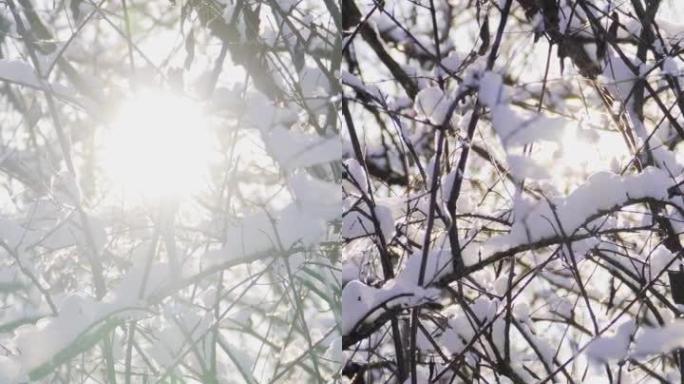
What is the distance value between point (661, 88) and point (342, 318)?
0.54m

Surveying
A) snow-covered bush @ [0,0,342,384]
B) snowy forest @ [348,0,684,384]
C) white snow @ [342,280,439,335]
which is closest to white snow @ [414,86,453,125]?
snowy forest @ [348,0,684,384]

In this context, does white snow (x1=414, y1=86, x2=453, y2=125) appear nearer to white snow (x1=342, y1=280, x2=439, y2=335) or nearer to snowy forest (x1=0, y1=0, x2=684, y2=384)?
snowy forest (x1=0, y1=0, x2=684, y2=384)

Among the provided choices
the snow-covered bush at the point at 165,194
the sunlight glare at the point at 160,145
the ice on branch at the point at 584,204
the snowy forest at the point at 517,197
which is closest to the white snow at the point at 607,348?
the snowy forest at the point at 517,197

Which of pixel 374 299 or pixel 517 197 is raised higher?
pixel 517 197

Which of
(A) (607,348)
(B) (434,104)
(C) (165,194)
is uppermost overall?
(B) (434,104)

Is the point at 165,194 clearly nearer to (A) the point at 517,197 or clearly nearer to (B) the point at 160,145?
(B) the point at 160,145

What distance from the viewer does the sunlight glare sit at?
3.17 ft

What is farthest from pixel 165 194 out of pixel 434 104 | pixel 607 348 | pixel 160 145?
pixel 607 348

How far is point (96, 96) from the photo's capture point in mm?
1012

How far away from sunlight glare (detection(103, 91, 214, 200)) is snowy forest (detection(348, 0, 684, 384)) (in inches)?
7.7

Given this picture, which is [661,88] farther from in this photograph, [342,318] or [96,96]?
[96,96]

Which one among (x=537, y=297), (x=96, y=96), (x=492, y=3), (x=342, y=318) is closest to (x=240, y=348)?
(x=342, y=318)

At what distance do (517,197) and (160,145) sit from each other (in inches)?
16.6

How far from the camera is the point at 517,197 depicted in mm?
1024
